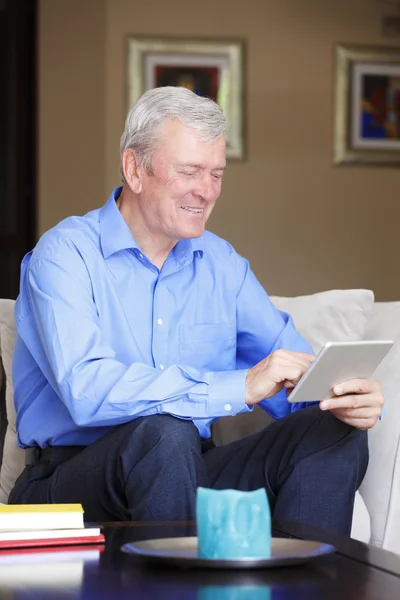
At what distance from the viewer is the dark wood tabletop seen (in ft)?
3.49

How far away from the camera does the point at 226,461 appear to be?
203cm

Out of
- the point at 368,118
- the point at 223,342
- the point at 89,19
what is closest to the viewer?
the point at 223,342

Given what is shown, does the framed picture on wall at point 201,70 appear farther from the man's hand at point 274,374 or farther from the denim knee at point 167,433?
the denim knee at point 167,433

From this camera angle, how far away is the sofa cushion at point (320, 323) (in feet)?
8.04

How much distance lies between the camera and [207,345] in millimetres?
2189

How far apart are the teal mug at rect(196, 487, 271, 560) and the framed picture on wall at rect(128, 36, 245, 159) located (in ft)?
12.9

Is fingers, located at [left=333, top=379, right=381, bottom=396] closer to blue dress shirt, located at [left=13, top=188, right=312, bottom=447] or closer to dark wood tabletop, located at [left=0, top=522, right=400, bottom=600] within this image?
blue dress shirt, located at [left=13, top=188, right=312, bottom=447]

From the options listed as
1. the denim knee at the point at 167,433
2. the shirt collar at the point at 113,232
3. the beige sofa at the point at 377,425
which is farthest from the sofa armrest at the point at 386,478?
the shirt collar at the point at 113,232

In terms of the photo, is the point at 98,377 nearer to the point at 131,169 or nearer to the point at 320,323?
the point at 131,169

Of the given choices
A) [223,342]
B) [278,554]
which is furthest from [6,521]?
[223,342]

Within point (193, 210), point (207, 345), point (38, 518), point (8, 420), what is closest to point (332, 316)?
point (207, 345)

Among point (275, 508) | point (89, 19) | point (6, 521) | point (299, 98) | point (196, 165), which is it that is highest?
point (89, 19)

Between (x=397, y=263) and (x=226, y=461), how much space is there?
337 cm

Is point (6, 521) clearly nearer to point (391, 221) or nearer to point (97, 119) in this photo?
point (97, 119)
